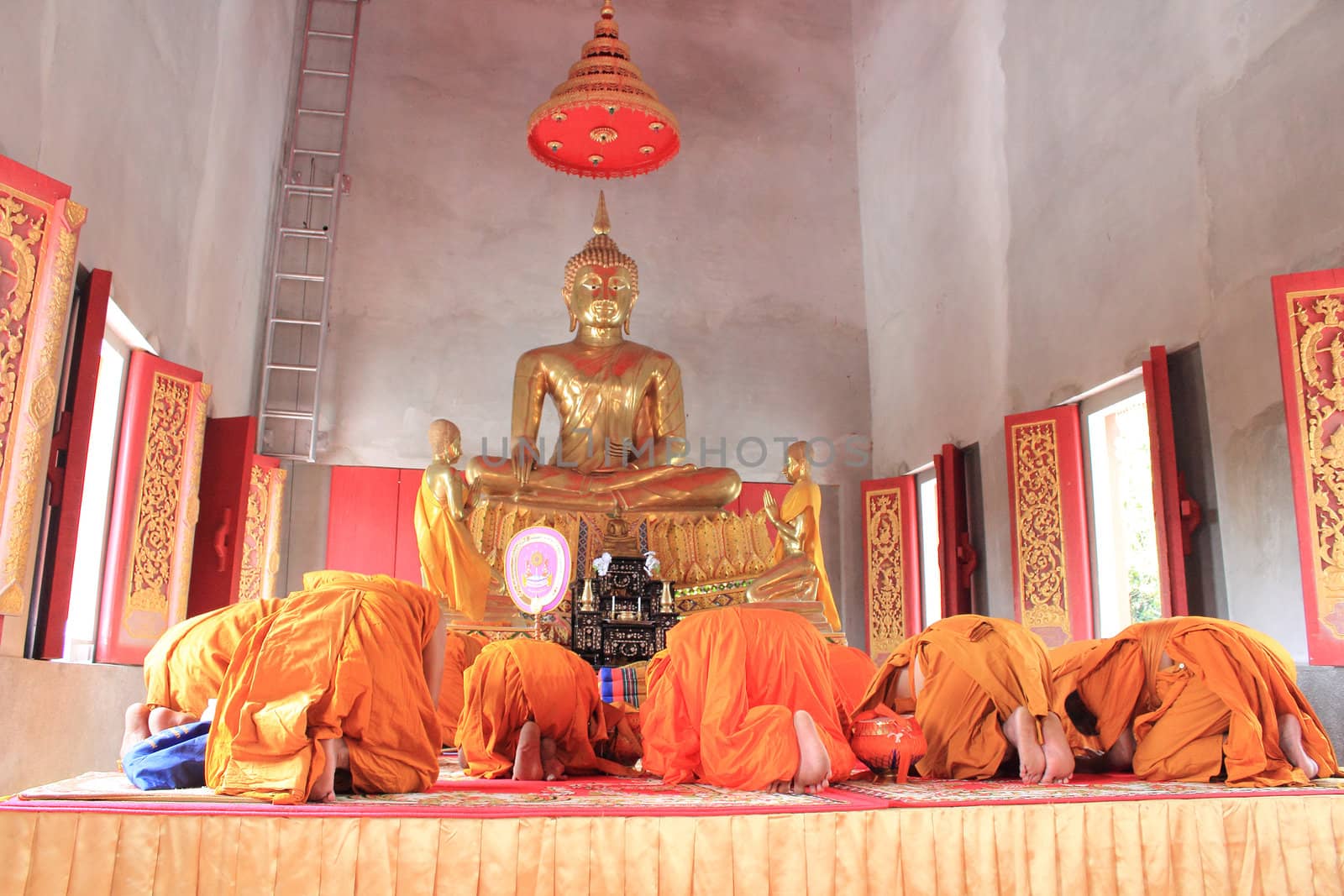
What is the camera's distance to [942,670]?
11.0 feet

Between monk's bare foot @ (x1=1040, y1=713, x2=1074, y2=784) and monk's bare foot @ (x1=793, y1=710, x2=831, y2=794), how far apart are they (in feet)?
2.29

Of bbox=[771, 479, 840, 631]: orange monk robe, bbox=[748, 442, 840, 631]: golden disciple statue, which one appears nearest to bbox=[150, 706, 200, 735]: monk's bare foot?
bbox=[748, 442, 840, 631]: golden disciple statue

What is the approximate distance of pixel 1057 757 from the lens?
3027 millimetres

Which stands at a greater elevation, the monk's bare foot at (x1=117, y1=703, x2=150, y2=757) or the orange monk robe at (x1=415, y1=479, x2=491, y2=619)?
the orange monk robe at (x1=415, y1=479, x2=491, y2=619)

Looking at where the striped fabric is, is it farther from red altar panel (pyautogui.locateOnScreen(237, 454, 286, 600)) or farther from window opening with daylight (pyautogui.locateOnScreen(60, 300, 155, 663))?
red altar panel (pyautogui.locateOnScreen(237, 454, 286, 600))

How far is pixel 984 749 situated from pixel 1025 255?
3.68m

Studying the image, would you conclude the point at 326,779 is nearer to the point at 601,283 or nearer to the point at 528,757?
the point at 528,757

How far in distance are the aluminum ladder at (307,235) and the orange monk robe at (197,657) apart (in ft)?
14.0

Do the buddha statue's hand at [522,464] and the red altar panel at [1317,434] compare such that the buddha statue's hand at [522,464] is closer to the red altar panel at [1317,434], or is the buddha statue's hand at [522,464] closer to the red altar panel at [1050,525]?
the red altar panel at [1050,525]

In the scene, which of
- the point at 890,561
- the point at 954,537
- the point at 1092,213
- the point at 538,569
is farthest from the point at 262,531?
the point at 1092,213

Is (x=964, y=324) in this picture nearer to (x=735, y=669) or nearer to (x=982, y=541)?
(x=982, y=541)

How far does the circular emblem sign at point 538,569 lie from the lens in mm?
4352

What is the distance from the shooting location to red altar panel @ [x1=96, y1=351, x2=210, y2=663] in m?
4.32

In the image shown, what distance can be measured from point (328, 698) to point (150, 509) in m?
2.48
